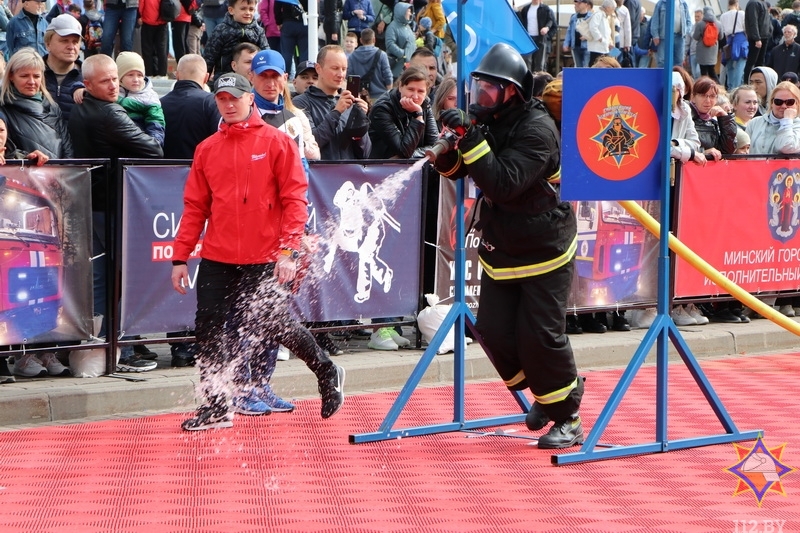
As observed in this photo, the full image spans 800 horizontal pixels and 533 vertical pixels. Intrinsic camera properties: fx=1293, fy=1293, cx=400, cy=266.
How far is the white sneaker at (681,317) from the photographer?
10.8 m

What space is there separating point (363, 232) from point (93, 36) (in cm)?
659

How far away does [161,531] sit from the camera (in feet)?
16.5

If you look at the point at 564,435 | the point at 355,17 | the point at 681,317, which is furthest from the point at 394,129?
the point at 355,17

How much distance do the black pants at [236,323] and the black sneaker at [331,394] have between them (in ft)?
0.11

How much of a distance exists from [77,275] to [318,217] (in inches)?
64.9

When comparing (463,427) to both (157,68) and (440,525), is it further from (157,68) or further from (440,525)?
(157,68)

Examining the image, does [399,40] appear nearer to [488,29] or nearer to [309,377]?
[309,377]

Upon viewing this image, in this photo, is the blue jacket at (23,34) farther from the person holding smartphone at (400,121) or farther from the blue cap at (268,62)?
the blue cap at (268,62)

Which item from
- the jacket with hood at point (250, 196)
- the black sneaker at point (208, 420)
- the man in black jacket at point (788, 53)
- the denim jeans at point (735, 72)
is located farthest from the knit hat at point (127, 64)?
the denim jeans at point (735, 72)

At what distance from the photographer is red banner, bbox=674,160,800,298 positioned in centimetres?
1033

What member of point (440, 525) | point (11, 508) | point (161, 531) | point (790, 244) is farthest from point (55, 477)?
point (790, 244)

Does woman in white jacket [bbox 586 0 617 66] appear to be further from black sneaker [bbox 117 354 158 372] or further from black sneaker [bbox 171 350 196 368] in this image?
black sneaker [bbox 117 354 158 372]

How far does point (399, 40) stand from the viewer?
1706 centimetres

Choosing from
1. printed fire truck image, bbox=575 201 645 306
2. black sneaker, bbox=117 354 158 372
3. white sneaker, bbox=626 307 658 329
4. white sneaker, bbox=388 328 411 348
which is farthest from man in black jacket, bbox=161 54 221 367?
white sneaker, bbox=626 307 658 329
